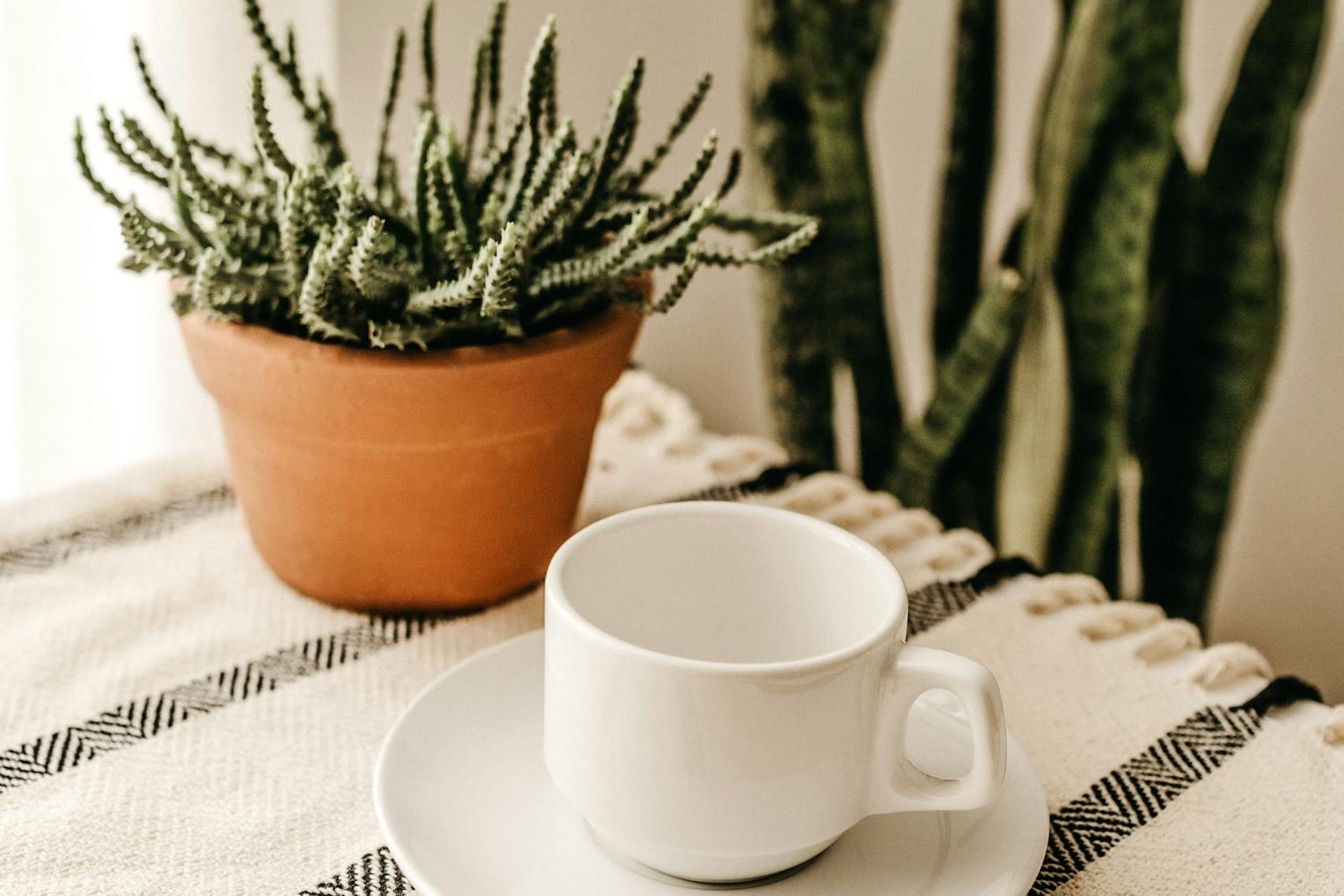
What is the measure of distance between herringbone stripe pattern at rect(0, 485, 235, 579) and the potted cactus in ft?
0.25

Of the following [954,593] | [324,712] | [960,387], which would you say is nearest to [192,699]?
[324,712]

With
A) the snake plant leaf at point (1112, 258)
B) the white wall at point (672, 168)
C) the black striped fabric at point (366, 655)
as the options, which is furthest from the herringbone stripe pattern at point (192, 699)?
the snake plant leaf at point (1112, 258)

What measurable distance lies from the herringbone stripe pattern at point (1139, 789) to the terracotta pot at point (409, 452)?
0.22 m

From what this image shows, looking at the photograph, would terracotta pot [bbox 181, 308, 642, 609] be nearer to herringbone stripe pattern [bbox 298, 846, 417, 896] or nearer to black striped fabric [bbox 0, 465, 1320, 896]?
black striped fabric [bbox 0, 465, 1320, 896]

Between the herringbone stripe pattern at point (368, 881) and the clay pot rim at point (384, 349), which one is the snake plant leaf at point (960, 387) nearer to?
the clay pot rim at point (384, 349)

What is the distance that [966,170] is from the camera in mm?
846

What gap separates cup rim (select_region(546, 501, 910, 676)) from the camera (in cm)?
27

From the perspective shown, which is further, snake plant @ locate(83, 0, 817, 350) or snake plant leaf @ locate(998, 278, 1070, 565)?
snake plant leaf @ locate(998, 278, 1070, 565)

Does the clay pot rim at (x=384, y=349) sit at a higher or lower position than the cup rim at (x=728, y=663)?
higher

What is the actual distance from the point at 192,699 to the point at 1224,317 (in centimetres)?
66

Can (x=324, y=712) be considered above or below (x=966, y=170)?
below

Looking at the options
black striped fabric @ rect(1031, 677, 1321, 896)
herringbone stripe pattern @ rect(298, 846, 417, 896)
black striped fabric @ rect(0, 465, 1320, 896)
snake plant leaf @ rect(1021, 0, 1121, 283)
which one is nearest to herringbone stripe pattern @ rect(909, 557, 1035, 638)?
black striped fabric @ rect(0, 465, 1320, 896)

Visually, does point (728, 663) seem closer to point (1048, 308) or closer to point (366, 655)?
point (366, 655)

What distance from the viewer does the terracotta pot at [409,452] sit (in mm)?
415
